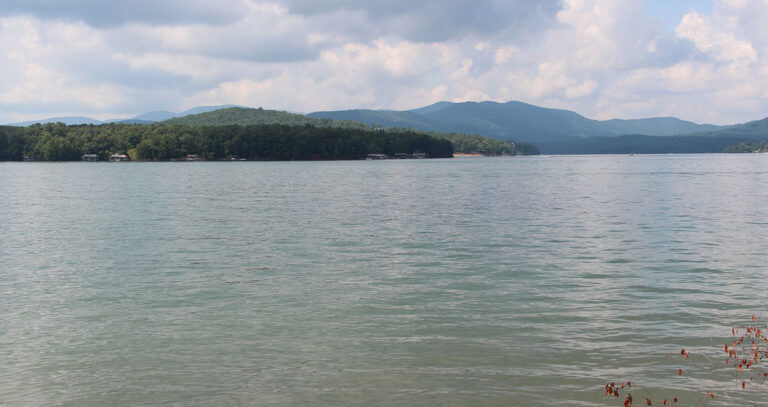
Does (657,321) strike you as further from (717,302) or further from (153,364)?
(153,364)

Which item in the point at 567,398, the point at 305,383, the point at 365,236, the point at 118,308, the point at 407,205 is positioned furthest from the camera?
the point at 407,205

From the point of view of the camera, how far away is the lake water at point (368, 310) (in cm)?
1208

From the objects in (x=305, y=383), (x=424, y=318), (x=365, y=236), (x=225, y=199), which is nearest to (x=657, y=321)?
(x=424, y=318)

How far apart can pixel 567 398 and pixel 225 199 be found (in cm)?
5386

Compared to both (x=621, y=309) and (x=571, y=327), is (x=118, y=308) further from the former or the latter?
(x=621, y=309)

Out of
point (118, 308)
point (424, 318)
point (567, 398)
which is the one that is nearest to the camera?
point (567, 398)

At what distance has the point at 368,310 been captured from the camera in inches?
697

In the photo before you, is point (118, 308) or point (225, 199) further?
point (225, 199)

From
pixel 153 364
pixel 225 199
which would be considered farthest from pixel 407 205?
pixel 153 364

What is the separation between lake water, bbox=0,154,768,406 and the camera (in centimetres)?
1208

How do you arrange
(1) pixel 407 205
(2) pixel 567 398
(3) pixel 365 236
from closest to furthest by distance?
(2) pixel 567 398
(3) pixel 365 236
(1) pixel 407 205

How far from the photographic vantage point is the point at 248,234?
114 feet

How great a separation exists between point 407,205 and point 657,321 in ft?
122

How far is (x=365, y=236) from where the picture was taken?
3344 centimetres
